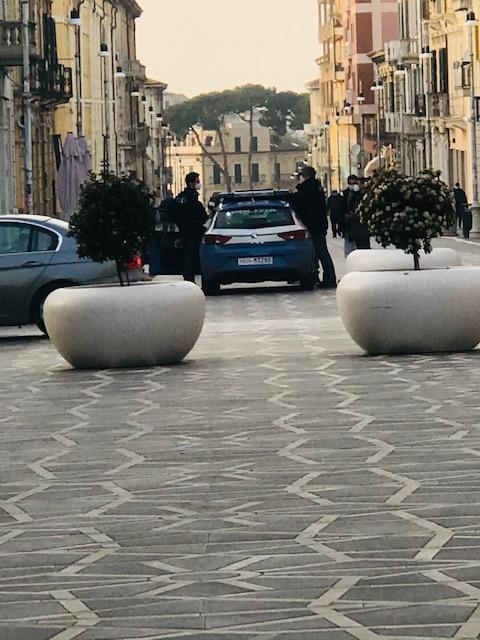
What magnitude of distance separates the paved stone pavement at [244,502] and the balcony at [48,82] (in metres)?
39.7

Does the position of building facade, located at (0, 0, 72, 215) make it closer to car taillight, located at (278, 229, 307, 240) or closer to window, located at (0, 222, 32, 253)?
car taillight, located at (278, 229, 307, 240)

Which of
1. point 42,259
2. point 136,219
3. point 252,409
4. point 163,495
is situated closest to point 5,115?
A: point 42,259

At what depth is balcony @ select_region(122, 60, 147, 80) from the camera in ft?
401

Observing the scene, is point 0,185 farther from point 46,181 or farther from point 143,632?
point 143,632

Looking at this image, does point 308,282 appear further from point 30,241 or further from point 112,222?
point 112,222

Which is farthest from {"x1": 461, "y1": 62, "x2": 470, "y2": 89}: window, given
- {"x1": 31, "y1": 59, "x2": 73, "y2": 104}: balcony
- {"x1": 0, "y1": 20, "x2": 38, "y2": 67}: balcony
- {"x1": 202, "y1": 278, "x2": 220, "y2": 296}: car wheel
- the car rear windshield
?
{"x1": 202, "y1": 278, "x2": 220, "y2": 296}: car wheel

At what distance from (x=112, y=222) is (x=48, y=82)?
40788 mm

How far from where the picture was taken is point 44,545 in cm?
855

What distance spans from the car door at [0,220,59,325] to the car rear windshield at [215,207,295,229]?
24.4 ft

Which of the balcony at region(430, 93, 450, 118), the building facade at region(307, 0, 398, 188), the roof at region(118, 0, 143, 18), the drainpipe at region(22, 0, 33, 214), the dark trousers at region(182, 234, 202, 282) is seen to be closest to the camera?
the dark trousers at region(182, 234, 202, 282)

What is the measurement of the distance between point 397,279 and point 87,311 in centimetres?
251

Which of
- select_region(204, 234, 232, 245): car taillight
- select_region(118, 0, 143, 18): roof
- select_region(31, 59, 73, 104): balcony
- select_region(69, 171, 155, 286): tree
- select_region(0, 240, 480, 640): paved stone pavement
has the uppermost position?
select_region(118, 0, 143, 18): roof

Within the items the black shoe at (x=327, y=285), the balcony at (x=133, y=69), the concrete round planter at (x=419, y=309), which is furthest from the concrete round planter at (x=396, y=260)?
the balcony at (x=133, y=69)

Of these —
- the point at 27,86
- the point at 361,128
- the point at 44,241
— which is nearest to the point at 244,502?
the point at 44,241
